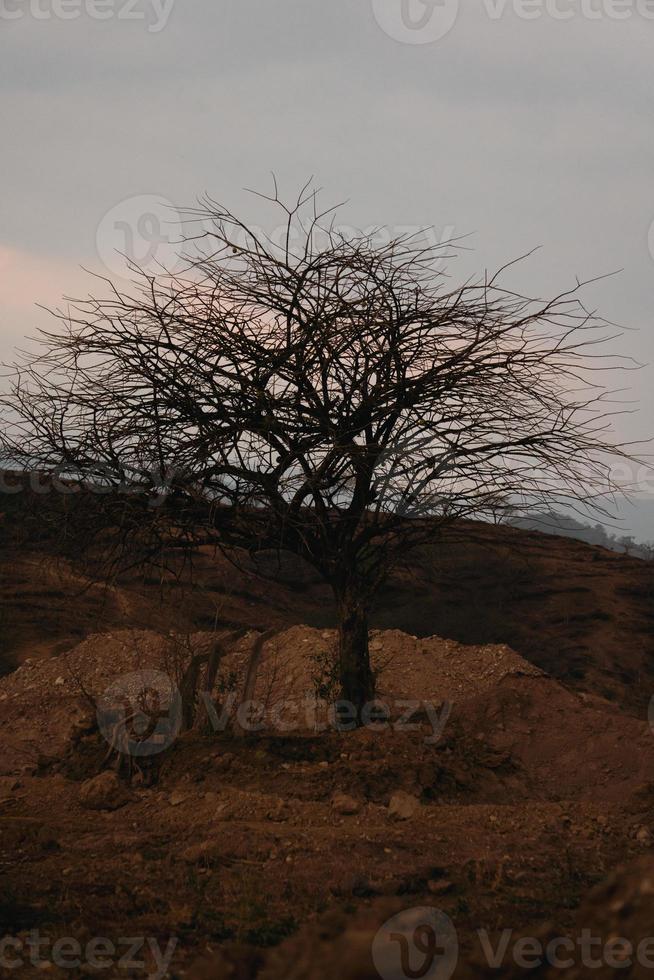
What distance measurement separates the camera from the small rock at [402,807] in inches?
297

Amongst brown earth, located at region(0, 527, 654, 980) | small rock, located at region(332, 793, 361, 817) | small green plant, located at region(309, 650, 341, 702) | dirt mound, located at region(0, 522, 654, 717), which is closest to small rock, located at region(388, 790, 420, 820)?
brown earth, located at region(0, 527, 654, 980)

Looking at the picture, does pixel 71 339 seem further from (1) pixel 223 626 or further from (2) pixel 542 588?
(2) pixel 542 588

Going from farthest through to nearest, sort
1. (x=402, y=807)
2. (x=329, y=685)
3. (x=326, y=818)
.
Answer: (x=329, y=685) → (x=402, y=807) → (x=326, y=818)

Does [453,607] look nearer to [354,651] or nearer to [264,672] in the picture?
[264,672]

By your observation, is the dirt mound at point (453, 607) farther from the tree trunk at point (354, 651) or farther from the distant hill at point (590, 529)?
the tree trunk at point (354, 651)

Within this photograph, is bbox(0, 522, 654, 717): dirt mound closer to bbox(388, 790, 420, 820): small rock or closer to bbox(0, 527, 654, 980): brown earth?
bbox(0, 527, 654, 980): brown earth

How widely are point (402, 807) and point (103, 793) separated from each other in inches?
101

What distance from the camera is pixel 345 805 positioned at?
760cm

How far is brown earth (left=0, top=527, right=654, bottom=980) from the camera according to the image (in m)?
4.31

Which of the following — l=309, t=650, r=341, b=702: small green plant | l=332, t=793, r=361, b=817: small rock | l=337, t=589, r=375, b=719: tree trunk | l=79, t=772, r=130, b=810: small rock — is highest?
l=337, t=589, r=375, b=719: tree trunk

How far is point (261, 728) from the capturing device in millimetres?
9250

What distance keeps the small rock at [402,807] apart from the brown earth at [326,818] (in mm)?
19

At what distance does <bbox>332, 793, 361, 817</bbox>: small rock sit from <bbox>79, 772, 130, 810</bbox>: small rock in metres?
1.84

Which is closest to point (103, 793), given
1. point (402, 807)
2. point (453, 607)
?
point (402, 807)
